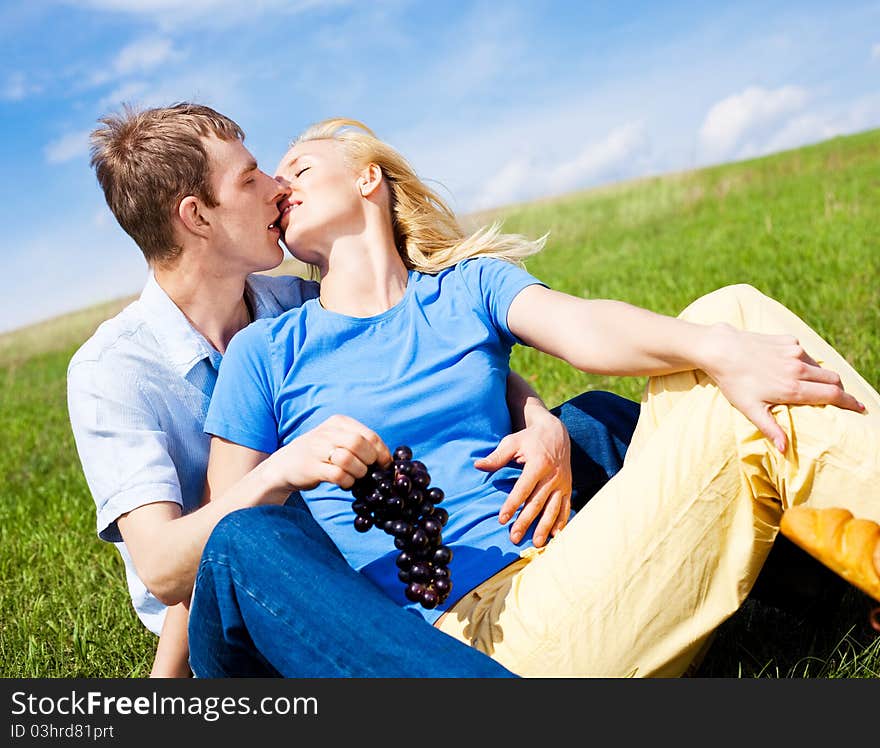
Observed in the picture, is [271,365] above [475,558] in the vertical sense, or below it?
above

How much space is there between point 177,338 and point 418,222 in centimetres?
80

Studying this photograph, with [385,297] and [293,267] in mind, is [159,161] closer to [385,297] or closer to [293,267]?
[385,297]

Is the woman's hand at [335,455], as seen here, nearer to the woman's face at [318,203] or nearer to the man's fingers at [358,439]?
the man's fingers at [358,439]

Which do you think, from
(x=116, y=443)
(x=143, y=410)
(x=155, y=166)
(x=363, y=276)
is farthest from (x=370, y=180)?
(x=116, y=443)

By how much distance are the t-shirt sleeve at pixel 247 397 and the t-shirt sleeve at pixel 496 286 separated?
59 cm

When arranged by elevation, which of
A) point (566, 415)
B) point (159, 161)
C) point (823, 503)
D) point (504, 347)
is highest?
point (159, 161)

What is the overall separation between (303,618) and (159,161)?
5.17ft

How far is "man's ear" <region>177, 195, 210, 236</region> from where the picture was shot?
2982mm

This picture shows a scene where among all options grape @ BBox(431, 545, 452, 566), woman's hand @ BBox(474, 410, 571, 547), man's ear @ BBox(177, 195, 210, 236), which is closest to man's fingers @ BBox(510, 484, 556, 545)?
woman's hand @ BBox(474, 410, 571, 547)

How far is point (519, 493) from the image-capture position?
7.86 feet

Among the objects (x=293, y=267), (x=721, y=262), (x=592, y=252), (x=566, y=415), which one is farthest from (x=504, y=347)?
(x=293, y=267)

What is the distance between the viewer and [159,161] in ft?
9.80

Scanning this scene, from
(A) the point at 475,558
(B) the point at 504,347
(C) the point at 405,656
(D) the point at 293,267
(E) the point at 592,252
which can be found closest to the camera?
(C) the point at 405,656

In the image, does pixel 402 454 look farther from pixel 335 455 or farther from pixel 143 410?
pixel 143 410
